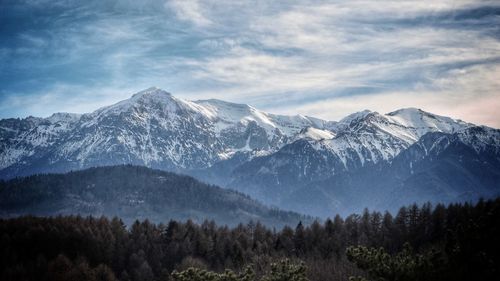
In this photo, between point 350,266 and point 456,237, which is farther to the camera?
point 350,266

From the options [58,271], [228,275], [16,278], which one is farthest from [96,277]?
[228,275]

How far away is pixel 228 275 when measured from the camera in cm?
5309

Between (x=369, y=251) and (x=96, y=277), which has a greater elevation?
(x=369, y=251)

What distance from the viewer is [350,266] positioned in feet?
647

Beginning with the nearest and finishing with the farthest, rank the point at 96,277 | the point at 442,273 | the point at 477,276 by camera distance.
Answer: the point at 477,276 < the point at 442,273 < the point at 96,277

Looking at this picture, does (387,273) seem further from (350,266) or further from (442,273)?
(350,266)

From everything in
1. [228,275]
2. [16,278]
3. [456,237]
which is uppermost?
[456,237]

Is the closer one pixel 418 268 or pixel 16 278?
pixel 418 268

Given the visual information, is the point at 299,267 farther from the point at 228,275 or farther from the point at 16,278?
the point at 16,278

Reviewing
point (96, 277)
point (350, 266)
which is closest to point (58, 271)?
point (96, 277)

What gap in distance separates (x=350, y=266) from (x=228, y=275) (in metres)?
153

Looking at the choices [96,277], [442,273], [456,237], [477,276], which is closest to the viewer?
[477,276]

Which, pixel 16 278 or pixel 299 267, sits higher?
pixel 299 267

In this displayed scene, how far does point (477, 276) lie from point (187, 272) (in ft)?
84.7
